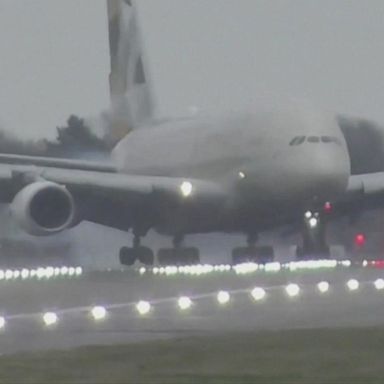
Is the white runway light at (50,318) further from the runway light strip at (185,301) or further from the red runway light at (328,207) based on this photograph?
the red runway light at (328,207)

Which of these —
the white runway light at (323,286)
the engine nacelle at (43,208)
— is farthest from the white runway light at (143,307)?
the engine nacelle at (43,208)

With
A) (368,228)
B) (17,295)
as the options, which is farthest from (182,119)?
(17,295)

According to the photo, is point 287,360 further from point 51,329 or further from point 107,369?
point 51,329

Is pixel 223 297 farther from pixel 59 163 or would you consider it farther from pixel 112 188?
pixel 59 163

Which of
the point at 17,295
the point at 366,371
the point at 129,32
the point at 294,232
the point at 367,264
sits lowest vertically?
the point at 366,371

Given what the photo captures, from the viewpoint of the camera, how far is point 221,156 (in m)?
44.2

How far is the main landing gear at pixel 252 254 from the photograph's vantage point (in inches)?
1831

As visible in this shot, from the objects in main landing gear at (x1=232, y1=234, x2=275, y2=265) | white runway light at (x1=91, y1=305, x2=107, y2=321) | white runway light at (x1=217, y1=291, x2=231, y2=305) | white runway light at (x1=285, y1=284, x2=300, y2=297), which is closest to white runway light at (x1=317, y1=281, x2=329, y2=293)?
white runway light at (x1=285, y1=284, x2=300, y2=297)

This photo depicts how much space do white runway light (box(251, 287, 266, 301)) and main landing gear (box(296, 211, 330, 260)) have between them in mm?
17405

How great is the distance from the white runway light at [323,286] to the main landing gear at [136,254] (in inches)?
575

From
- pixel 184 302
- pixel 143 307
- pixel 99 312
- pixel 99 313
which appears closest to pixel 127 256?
pixel 184 302

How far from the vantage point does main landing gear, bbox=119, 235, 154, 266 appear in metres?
45.7

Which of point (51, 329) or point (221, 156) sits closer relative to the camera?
point (51, 329)

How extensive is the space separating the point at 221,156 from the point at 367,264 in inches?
189
